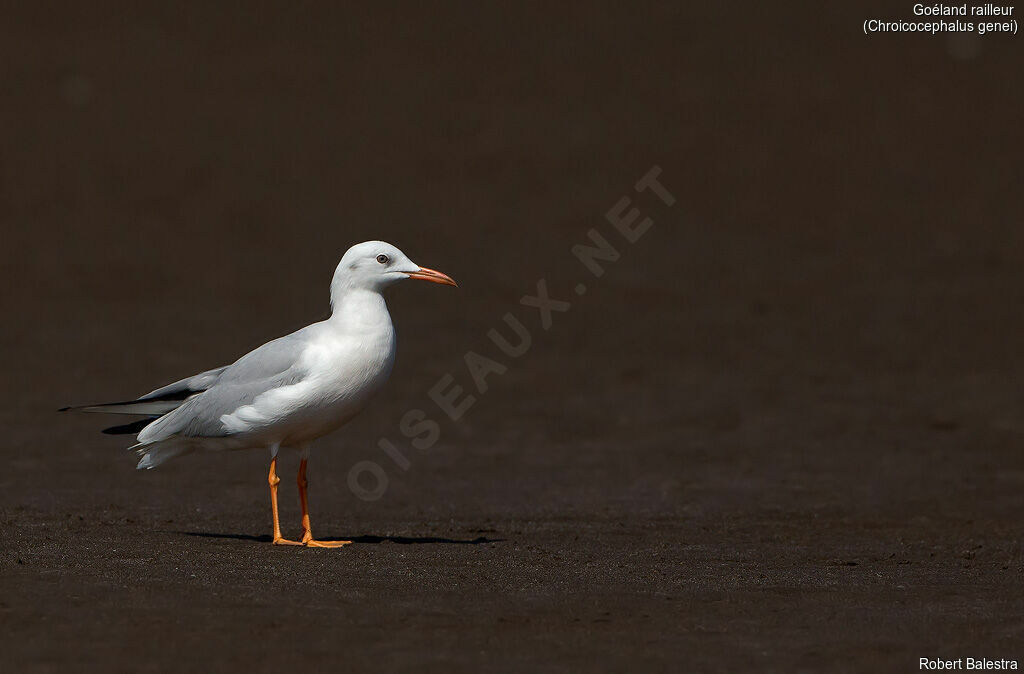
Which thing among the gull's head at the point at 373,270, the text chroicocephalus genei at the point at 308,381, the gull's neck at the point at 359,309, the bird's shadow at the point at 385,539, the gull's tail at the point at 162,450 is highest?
the gull's head at the point at 373,270

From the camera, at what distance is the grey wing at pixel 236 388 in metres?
11.0

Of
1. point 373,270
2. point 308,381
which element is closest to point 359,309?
point 373,270

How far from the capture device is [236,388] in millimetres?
11148

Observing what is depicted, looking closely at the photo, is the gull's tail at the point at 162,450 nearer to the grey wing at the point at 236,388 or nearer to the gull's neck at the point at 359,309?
the grey wing at the point at 236,388

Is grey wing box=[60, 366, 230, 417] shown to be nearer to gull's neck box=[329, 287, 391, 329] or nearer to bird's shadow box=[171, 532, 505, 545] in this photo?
bird's shadow box=[171, 532, 505, 545]

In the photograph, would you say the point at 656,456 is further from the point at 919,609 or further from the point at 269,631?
the point at 269,631

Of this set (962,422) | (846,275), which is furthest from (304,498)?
(846,275)

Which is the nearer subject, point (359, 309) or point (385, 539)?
point (359, 309)

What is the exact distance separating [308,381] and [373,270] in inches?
35.7

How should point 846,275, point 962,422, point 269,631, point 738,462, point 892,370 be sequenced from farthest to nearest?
point 846,275 → point 892,370 → point 962,422 → point 738,462 → point 269,631

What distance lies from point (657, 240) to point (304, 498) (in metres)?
13.2

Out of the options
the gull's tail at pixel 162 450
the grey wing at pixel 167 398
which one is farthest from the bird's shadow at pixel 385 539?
the grey wing at pixel 167 398

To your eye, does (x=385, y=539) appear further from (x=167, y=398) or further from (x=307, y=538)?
(x=167, y=398)

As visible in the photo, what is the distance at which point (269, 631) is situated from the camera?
26.8 ft
